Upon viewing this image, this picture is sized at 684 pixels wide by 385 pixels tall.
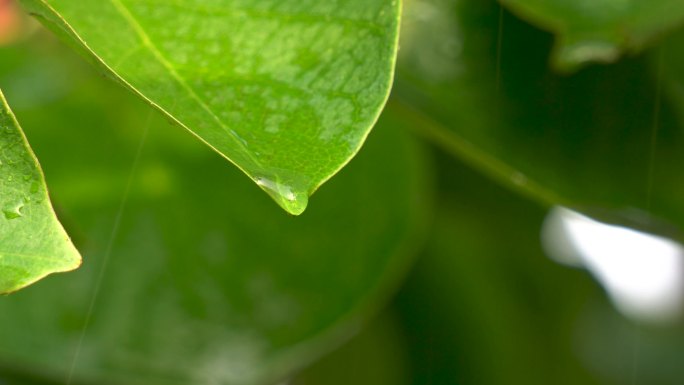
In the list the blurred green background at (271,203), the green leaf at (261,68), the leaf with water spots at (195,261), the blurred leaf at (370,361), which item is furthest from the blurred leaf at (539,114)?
the blurred leaf at (370,361)

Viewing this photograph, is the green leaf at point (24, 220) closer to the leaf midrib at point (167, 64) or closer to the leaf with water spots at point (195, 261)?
the leaf midrib at point (167, 64)

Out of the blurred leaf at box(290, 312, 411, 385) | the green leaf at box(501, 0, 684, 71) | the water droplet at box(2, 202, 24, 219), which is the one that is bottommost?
the blurred leaf at box(290, 312, 411, 385)

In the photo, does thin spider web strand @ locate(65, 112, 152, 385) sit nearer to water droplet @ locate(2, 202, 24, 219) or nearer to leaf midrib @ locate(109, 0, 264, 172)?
leaf midrib @ locate(109, 0, 264, 172)

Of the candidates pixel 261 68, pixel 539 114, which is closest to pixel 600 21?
pixel 539 114

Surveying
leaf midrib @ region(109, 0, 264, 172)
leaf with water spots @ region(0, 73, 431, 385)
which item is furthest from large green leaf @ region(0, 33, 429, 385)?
leaf midrib @ region(109, 0, 264, 172)

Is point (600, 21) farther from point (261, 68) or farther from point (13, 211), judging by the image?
point (13, 211)

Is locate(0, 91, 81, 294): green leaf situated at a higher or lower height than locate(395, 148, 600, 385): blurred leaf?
higher
